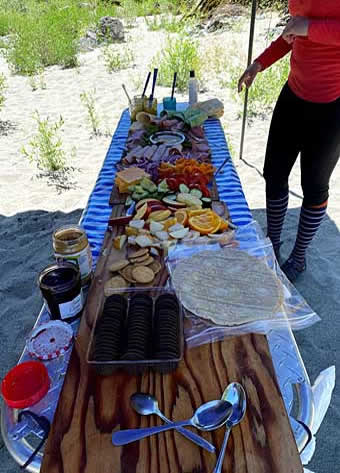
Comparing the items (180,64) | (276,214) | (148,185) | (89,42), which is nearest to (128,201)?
(148,185)

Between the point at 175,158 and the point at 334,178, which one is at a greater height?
the point at 175,158

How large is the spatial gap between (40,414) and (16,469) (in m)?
0.79

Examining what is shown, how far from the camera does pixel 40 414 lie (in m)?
0.80

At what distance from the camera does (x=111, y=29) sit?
7656 millimetres

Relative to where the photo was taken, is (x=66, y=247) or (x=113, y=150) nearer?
(x=66, y=247)

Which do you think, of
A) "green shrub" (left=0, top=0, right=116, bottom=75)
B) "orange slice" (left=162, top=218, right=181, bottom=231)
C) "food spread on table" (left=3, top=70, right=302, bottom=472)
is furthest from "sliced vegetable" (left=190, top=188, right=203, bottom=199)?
"green shrub" (left=0, top=0, right=116, bottom=75)

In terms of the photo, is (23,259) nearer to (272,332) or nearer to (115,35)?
(272,332)

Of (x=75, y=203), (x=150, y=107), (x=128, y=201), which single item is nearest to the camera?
(x=128, y=201)

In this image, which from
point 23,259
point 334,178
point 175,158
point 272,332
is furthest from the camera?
point 334,178

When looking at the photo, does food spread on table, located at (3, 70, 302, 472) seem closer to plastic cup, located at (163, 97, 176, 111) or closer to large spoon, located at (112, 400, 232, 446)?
large spoon, located at (112, 400, 232, 446)

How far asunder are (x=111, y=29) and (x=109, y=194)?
23.4 feet

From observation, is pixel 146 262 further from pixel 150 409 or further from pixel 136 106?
pixel 136 106

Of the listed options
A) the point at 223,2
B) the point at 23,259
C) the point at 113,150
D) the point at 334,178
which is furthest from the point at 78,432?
the point at 223,2

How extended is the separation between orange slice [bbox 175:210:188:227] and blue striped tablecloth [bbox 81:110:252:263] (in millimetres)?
232
